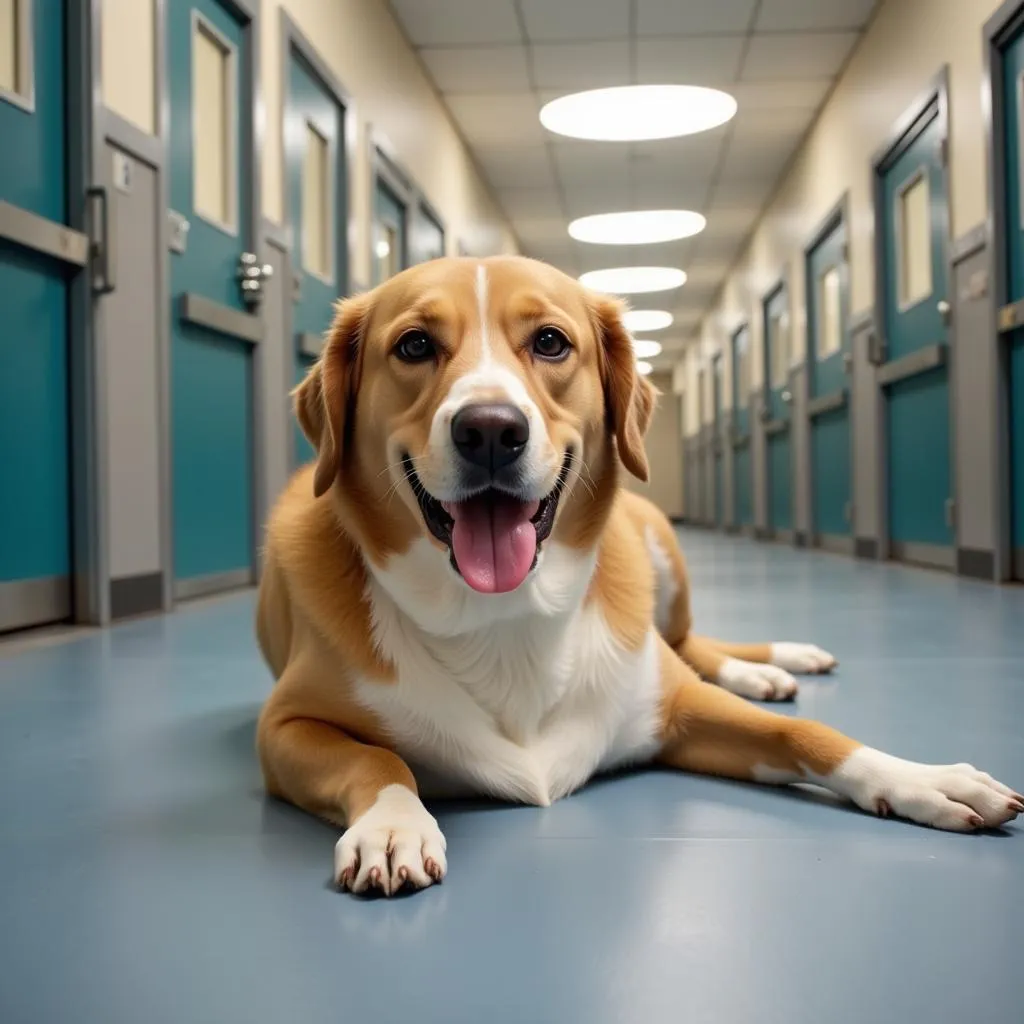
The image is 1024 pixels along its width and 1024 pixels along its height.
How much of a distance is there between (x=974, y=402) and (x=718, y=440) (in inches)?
449

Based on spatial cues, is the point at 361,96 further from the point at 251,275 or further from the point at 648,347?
the point at 648,347

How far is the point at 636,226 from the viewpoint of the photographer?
9359 mm

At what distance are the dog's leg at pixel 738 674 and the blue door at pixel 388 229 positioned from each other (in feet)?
16.8

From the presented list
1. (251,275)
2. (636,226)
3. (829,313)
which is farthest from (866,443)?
(251,275)

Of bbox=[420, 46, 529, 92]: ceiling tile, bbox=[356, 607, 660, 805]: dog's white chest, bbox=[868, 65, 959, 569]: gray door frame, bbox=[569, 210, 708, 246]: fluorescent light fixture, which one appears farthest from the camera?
bbox=[569, 210, 708, 246]: fluorescent light fixture

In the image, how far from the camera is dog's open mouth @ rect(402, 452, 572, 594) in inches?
51.0

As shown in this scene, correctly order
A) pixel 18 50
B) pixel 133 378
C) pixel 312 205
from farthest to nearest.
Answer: pixel 312 205 < pixel 133 378 < pixel 18 50

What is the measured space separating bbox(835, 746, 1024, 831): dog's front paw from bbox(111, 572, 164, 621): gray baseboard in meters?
2.82

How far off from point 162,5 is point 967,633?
3.61 meters

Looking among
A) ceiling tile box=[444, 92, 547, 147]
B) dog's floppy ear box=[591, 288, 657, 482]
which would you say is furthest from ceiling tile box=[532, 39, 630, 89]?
dog's floppy ear box=[591, 288, 657, 482]

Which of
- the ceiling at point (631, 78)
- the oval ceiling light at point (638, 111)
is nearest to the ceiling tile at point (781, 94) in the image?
the ceiling at point (631, 78)

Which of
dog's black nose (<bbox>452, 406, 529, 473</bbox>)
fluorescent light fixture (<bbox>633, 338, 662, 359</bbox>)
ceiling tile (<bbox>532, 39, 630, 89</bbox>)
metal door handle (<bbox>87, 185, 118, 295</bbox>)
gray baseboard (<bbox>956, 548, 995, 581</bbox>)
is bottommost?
gray baseboard (<bbox>956, 548, 995, 581</bbox>)

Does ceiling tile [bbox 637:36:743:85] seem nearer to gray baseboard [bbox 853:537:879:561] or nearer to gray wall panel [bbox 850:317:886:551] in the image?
gray wall panel [bbox 850:317:886:551]

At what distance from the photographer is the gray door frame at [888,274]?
16.9ft
